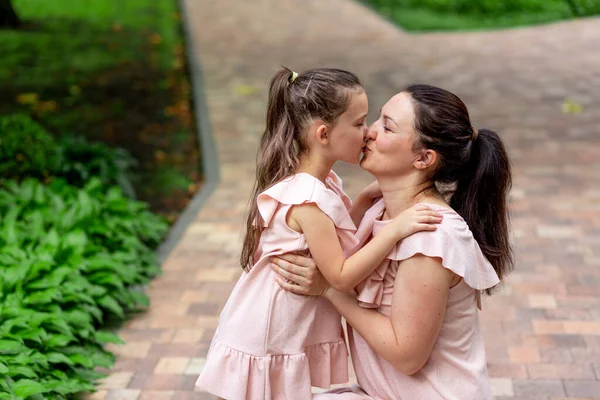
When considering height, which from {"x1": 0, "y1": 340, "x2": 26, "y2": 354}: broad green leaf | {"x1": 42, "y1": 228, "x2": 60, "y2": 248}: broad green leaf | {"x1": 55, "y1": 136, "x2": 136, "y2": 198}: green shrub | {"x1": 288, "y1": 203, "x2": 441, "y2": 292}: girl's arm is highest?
{"x1": 288, "y1": 203, "x2": 441, "y2": 292}: girl's arm

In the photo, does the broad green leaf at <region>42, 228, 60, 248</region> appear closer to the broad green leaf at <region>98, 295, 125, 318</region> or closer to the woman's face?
the broad green leaf at <region>98, 295, 125, 318</region>

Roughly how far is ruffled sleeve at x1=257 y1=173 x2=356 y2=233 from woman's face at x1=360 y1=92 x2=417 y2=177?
0.51 feet

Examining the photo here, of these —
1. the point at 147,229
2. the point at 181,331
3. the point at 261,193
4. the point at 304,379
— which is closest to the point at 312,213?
the point at 261,193

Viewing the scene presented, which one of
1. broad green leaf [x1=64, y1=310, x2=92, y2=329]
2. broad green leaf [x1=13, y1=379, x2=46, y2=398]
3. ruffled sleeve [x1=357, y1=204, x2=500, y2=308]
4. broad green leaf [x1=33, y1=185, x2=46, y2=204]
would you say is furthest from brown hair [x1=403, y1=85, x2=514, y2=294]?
broad green leaf [x1=33, y1=185, x2=46, y2=204]

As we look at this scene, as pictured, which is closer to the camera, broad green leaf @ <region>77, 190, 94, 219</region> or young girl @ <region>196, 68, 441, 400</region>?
young girl @ <region>196, 68, 441, 400</region>

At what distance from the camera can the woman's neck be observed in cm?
267

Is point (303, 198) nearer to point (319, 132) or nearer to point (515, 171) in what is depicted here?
point (319, 132)

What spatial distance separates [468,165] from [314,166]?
47cm

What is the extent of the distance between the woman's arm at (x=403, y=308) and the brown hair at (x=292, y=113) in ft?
0.76

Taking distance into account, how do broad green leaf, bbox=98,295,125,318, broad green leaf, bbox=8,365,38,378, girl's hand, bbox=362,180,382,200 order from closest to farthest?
girl's hand, bbox=362,180,382,200 → broad green leaf, bbox=8,365,38,378 → broad green leaf, bbox=98,295,125,318

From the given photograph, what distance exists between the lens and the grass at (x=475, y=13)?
13672 mm

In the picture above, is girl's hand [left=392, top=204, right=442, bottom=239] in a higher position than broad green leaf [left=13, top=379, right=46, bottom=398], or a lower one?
higher

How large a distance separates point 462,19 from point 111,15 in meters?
6.31

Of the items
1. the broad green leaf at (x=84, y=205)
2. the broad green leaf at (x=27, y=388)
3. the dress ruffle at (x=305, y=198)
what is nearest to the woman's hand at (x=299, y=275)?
the dress ruffle at (x=305, y=198)
